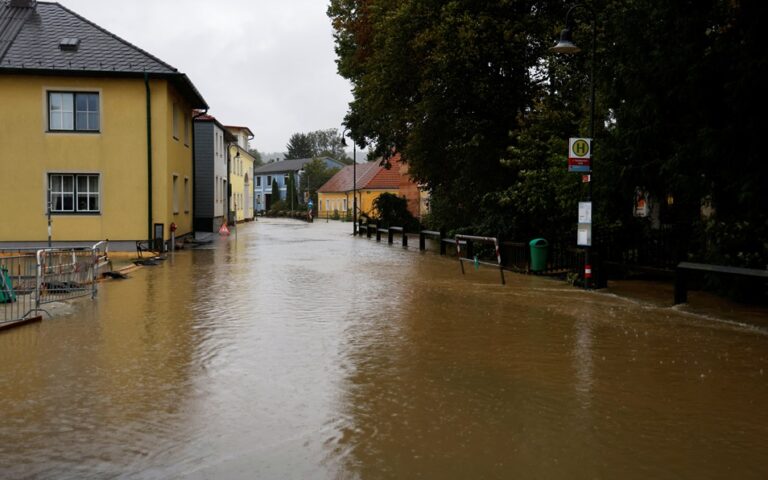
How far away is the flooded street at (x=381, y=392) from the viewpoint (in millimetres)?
4805

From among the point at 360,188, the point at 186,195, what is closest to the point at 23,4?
the point at 186,195

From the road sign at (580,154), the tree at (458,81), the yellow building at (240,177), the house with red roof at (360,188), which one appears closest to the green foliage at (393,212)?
the house with red roof at (360,188)

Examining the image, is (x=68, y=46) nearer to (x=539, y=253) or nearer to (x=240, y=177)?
(x=539, y=253)

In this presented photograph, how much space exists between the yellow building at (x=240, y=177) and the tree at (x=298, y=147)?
75.0 m

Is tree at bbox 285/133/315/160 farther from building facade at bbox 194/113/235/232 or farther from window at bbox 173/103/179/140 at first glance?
window at bbox 173/103/179/140

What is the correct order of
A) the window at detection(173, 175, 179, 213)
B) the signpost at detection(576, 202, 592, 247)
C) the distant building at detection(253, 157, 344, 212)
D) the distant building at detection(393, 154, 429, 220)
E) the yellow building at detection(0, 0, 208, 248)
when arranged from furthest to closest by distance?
the distant building at detection(253, 157, 344, 212) < the distant building at detection(393, 154, 429, 220) < the window at detection(173, 175, 179, 213) < the yellow building at detection(0, 0, 208, 248) < the signpost at detection(576, 202, 592, 247)

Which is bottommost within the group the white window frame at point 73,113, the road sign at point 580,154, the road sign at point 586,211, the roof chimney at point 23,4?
the road sign at point 586,211

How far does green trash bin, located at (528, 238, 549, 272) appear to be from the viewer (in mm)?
18438

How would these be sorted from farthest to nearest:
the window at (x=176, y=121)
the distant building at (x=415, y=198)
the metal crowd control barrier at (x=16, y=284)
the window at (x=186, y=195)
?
the distant building at (x=415, y=198)
the window at (x=186, y=195)
the window at (x=176, y=121)
the metal crowd control barrier at (x=16, y=284)

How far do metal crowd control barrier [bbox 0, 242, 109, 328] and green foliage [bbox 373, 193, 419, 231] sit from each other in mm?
32034

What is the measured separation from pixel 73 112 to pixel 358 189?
187 ft

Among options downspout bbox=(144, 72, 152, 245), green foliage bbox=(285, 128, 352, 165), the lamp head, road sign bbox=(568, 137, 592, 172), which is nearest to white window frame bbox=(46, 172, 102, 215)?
downspout bbox=(144, 72, 152, 245)

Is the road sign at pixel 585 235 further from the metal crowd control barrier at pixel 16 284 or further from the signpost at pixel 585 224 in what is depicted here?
the metal crowd control barrier at pixel 16 284

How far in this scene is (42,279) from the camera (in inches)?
462
